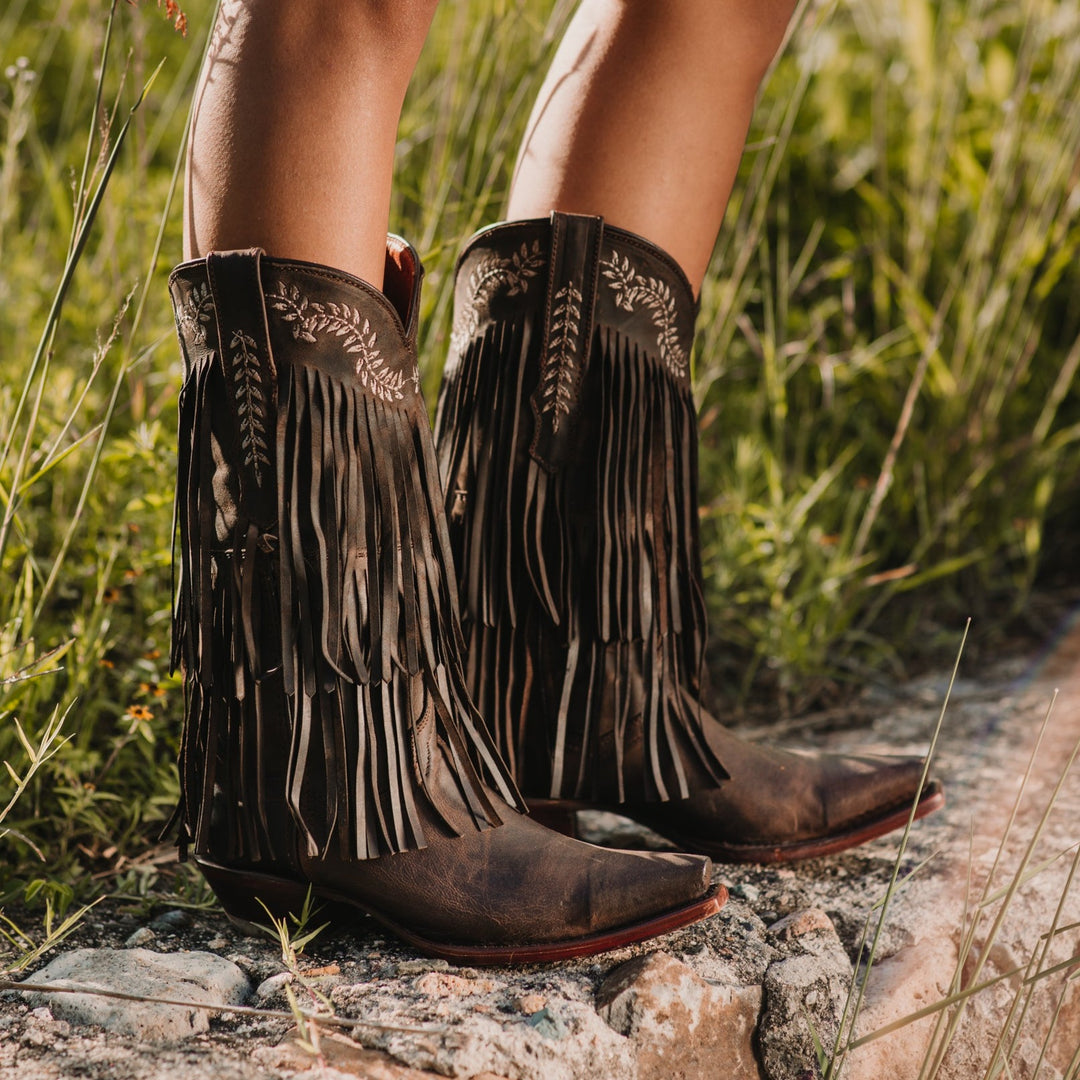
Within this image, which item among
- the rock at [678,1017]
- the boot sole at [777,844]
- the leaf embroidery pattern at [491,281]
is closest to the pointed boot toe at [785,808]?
the boot sole at [777,844]

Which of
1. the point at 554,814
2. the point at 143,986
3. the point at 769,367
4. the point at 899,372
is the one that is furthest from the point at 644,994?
the point at 899,372

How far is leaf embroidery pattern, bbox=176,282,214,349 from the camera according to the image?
0.82 m

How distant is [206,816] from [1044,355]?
5.98 feet

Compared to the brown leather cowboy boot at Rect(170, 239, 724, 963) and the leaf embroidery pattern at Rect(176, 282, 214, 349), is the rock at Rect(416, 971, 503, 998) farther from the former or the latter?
the leaf embroidery pattern at Rect(176, 282, 214, 349)

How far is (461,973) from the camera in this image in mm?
892

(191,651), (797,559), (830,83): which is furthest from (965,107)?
(191,651)

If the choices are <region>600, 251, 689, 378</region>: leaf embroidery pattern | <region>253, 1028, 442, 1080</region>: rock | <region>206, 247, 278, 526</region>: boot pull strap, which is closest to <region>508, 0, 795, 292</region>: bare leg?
<region>600, 251, 689, 378</region>: leaf embroidery pattern

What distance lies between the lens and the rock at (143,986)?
31.0 inches

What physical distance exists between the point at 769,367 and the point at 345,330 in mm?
999

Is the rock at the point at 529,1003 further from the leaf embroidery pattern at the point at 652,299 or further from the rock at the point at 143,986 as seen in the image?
the leaf embroidery pattern at the point at 652,299

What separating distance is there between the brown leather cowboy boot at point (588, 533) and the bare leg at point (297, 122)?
0.68 feet

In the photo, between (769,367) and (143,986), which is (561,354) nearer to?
(143,986)

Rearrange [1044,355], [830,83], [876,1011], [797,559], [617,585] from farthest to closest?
[830,83] → [1044,355] → [797,559] → [617,585] → [876,1011]

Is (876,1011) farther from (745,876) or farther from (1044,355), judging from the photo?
(1044,355)
